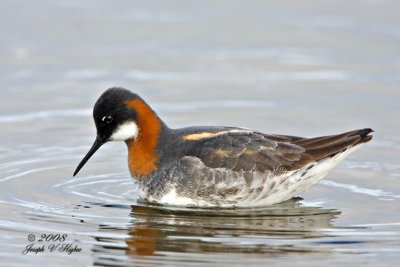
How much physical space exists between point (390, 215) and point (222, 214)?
1898 mm

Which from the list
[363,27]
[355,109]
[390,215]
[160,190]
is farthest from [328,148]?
[363,27]

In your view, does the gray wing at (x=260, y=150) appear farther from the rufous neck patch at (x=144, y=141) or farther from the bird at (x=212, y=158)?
the rufous neck patch at (x=144, y=141)

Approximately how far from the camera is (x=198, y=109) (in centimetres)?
1536

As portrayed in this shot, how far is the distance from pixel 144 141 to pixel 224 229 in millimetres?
1774

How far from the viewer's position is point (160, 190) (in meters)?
12.1

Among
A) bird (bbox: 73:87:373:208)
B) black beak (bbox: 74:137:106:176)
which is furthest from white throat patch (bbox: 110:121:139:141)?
black beak (bbox: 74:137:106:176)

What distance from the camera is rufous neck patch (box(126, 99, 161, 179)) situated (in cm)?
1230

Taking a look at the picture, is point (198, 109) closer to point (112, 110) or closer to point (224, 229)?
point (112, 110)

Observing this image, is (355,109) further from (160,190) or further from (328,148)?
(160,190)

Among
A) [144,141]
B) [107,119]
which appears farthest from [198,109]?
[107,119]

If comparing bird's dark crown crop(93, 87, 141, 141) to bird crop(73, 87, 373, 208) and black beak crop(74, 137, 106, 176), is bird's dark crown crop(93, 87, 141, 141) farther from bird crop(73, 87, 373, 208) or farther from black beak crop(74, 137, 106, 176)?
black beak crop(74, 137, 106, 176)

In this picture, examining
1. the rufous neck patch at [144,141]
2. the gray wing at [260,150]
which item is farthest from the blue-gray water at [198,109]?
the gray wing at [260,150]

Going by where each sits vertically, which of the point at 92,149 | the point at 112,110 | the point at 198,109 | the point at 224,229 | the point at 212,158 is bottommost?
the point at 224,229

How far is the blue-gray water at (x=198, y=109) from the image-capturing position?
420 inches
